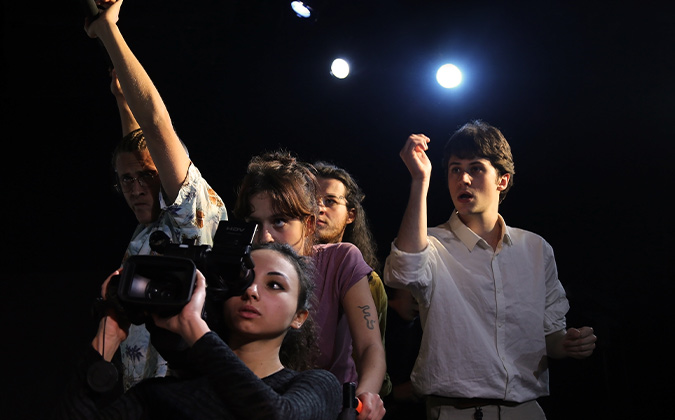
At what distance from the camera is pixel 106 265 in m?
3.32

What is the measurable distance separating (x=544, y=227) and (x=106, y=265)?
2478 millimetres

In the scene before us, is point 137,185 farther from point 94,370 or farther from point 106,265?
point 106,265

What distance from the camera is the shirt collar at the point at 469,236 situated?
220 centimetres

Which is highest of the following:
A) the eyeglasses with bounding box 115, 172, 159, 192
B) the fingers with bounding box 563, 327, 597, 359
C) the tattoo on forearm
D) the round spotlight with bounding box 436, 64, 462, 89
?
the round spotlight with bounding box 436, 64, 462, 89

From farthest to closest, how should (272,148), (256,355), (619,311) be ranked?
(272,148)
(619,311)
(256,355)

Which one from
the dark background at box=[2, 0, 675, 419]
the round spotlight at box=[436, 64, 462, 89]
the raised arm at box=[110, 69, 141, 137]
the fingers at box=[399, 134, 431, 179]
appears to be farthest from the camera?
the round spotlight at box=[436, 64, 462, 89]

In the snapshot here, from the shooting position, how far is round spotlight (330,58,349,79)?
133 inches

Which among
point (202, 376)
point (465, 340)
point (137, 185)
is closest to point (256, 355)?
point (202, 376)

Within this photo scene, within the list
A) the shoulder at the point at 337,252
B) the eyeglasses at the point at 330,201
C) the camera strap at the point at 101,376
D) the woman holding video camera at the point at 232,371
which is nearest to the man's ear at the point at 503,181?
the eyeglasses at the point at 330,201

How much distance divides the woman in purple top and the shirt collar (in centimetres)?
58

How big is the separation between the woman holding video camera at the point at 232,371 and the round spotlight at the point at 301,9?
2076 millimetres

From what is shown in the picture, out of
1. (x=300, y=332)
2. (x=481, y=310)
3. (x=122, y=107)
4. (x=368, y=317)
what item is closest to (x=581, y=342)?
(x=481, y=310)

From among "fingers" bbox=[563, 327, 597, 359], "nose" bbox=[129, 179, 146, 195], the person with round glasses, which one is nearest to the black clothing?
the person with round glasses

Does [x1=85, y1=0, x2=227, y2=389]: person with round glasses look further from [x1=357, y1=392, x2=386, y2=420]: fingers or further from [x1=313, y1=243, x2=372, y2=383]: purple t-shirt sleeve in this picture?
[x1=357, y1=392, x2=386, y2=420]: fingers
